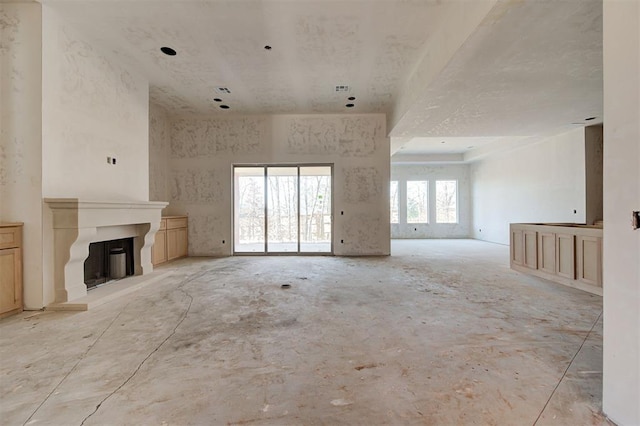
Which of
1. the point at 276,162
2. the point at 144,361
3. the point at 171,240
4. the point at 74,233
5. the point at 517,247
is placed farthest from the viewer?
the point at 276,162

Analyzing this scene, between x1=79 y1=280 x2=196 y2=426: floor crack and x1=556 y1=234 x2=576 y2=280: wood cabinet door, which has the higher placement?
x1=556 y1=234 x2=576 y2=280: wood cabinet door

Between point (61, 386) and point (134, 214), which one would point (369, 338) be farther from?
point (134, 214)

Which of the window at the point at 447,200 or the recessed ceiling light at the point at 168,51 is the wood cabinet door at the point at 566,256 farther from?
the window at the point at 447,200

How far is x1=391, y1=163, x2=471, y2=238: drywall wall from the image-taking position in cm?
1088

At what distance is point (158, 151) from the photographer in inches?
245

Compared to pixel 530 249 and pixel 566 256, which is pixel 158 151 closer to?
pixel 530 249

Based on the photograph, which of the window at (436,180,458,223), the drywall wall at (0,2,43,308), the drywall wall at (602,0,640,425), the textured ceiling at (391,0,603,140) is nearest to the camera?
the drywall wall at (602,0,640,425)

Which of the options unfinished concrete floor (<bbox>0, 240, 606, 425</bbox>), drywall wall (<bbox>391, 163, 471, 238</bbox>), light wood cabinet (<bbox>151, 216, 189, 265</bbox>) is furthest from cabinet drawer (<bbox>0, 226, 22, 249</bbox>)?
drywall wall (<bbox>391, 163, 471, 238</bbox>)

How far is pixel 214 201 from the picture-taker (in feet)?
21.8

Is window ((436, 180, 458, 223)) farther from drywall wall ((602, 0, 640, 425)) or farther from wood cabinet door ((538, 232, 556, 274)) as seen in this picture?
drywall wall ((602, 0, 640, 425))

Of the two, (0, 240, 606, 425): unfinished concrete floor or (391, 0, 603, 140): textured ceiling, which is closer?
(0, 240, 606, 425): unfinished concrete floor

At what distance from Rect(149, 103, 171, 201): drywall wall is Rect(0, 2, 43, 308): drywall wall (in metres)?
2.93

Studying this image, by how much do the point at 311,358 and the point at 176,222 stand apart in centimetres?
533

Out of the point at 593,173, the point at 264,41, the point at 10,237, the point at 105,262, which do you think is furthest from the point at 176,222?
the point at 593,173
